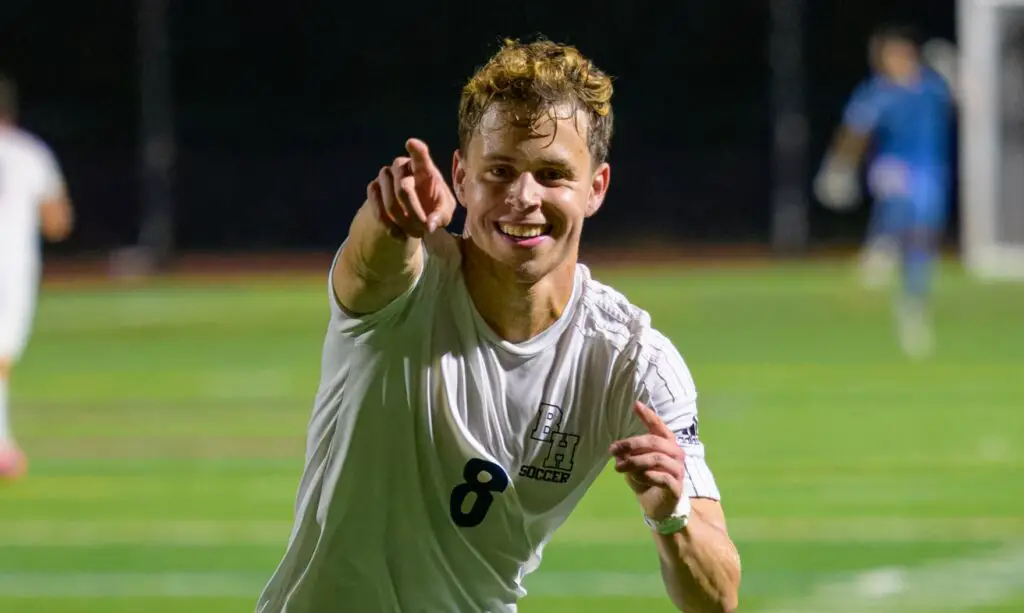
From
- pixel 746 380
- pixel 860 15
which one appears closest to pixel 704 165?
pixel 860 15

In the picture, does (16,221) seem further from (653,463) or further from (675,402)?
(653,463)

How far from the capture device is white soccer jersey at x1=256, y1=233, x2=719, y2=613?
403 centimetres

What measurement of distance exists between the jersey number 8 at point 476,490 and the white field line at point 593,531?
4538mm

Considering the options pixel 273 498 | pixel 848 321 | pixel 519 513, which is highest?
pixel 519 513

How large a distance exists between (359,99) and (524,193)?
73.0 ft

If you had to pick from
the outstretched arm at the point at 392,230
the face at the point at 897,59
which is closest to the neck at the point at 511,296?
the outstretched arm at the point at 392,230

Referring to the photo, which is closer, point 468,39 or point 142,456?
point 142,456

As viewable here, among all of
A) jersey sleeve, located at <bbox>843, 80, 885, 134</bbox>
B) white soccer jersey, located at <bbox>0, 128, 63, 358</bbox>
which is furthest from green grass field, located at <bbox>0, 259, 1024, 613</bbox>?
jersey sleeve, located at <bbox>843, 80, 885, 134</bbox>

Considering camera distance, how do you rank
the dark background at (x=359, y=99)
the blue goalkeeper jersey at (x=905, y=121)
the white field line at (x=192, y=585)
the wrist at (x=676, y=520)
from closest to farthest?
the wrist at (x=676, y=520) → the white field line at (x=192, y=585) → the blue goalkeeper jersey at (x=905, y=121) → the dark background at (x=359, y=99)

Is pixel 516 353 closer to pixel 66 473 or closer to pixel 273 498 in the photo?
pixel 273 498

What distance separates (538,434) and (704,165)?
21524 millimetres

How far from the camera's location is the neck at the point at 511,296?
4.09 m

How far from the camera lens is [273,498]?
980 cm

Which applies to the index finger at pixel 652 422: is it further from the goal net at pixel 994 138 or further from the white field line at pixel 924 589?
the goal net at pixel 994 138
